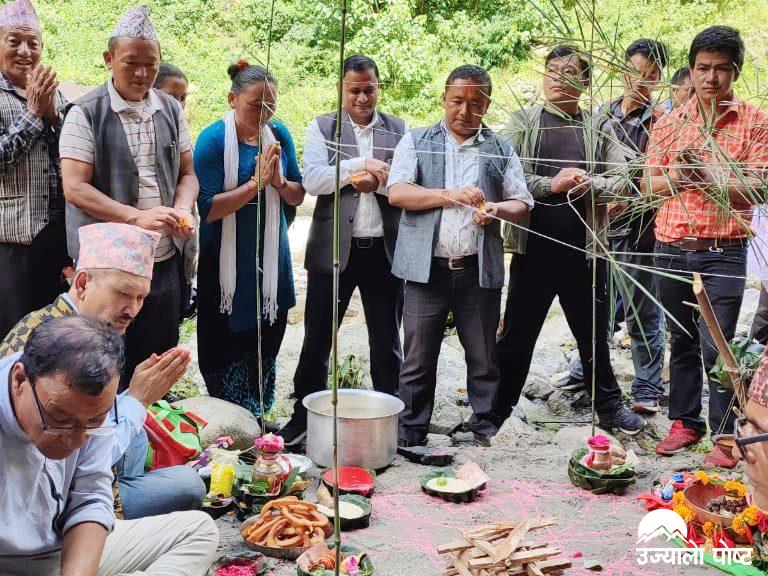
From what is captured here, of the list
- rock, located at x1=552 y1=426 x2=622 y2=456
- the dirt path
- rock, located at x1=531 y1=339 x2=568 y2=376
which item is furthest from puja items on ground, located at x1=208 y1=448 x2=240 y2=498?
rock, located at x1=531 y1=339 x2=568 y2=376

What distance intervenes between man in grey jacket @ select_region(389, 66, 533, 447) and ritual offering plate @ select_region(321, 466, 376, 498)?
67cm

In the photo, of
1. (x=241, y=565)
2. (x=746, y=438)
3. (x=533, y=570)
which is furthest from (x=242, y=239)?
(x=746, y=438)

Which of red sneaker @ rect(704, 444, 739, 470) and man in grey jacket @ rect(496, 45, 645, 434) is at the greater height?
man in grey jacket @ rect(496, 45, 645, 434)

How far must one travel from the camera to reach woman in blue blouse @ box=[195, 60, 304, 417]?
444cm

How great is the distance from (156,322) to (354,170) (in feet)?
4.52

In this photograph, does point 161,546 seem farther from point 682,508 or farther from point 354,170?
point 354,170

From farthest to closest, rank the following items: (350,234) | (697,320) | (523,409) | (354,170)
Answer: (523,409)
(350,234)
(354,170)
(697,320)

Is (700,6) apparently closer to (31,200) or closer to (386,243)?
(386,243)

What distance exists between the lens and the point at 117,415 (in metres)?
2.79

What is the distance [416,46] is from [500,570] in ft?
17.7

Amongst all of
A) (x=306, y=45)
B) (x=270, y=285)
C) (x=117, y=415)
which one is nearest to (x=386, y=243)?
(x=270, y=285)

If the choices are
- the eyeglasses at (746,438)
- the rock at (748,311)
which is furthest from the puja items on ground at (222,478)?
the rock at (748,311)

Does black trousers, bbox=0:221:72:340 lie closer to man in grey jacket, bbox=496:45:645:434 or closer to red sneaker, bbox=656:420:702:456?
man in grey jacket, bbox=496:45:645:434

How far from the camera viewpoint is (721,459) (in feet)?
14.0
